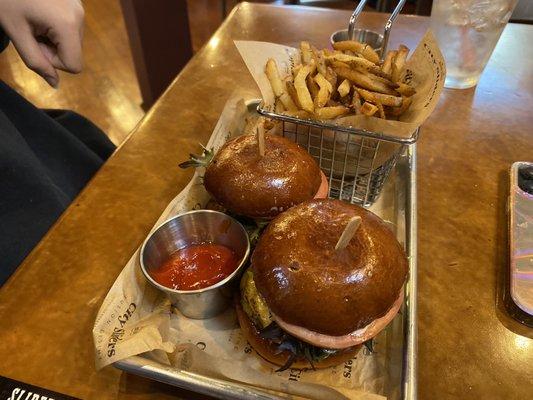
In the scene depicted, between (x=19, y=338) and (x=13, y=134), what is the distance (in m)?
0.78

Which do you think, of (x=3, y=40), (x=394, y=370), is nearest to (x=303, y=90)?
(x=394, y=370)

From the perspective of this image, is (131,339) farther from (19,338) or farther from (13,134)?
(13,134)

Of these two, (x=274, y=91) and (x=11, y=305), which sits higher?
(x=274, y=91)

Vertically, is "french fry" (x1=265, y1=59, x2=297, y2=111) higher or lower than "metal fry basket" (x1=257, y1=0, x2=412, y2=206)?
higher

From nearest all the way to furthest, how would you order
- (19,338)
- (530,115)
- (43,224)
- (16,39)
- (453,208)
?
1. (19,338)
2. (16,39)
3. (453,208)
4. (43,224)
5. (530,115)

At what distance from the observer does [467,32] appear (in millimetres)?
1611

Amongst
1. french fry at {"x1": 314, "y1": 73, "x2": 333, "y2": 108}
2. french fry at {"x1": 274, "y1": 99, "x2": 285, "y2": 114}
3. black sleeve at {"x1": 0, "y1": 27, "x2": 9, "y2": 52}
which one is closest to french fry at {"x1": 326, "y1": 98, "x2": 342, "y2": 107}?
french fry at {"x1": 314, "y1": 73, "x2": 333, "y2": 108}

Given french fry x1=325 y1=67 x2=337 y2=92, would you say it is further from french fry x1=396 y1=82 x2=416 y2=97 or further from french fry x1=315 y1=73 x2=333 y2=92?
french fry x1=396 y1=82 x2=416 y2=97

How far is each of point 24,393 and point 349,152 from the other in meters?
0.94

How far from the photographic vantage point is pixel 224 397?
0.83 m

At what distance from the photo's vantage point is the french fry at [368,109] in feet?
3.76

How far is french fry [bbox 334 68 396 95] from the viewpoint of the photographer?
1.25 metres

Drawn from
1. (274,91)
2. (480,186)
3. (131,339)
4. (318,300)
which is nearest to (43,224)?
(131,339)

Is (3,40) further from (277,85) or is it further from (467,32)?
(467,32)
